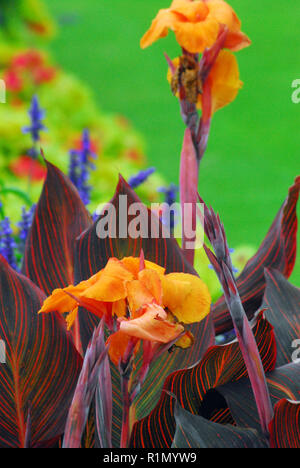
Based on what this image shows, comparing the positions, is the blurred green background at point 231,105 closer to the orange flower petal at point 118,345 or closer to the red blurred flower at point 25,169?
the red blurred flower at point 25,169

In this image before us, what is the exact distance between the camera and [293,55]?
4668mm

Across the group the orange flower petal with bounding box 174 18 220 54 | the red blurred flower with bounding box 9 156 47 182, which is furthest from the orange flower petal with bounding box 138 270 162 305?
the red blurred flower with bounding box 9 156 47 182

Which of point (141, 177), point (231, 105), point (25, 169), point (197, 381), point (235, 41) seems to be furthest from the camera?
point (231, 105)

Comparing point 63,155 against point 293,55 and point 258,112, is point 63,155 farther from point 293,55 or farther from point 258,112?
point 293,55

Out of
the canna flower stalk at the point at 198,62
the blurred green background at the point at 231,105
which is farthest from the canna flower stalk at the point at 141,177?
the blurred green background at the point at 231,105

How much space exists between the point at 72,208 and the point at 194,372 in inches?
10.5

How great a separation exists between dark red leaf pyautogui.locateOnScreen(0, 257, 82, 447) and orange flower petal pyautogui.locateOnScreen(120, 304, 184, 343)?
171 millimetres

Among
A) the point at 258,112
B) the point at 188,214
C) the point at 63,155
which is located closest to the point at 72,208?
the point at 188,214

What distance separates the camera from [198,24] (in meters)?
0.65

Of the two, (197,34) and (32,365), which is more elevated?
(197,34)

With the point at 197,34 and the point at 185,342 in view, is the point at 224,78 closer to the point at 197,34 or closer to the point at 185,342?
the point at 197,34

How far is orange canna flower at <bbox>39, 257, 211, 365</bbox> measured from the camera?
44 cm

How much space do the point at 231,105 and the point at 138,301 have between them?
3978 millimetres

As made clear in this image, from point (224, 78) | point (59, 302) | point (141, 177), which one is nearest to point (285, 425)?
point (59, 302)
